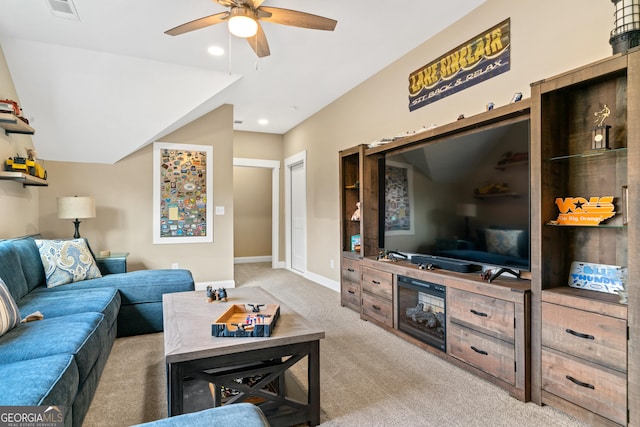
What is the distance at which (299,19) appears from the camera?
2260mm

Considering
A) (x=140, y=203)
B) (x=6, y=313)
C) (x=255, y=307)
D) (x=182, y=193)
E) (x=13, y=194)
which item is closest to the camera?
(x=6, y=313)

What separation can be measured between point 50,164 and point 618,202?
5482 millimetres

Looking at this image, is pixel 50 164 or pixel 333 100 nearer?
pixel 50 164

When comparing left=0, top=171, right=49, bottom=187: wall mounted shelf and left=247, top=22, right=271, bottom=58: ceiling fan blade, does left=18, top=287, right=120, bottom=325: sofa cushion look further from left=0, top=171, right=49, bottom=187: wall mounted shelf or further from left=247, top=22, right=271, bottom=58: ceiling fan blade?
left=247, top=22, right=271, bottom=58: ceiling fan blade

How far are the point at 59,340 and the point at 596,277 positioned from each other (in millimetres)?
2883

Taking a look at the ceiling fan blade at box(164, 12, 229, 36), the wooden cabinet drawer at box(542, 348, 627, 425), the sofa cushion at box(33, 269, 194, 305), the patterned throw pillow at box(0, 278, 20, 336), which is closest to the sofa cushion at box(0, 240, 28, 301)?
the sofa cushion at box(33, 269, 194, 305)

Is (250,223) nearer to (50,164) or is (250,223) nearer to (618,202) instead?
(50,164)

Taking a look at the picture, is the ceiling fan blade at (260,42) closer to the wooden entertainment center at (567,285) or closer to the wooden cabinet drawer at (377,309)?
the wooden entertainment center at (567,285)

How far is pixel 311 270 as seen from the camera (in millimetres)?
5594

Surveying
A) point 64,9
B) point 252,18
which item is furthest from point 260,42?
point 64,9

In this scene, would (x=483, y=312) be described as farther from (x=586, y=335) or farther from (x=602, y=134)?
(x=602, y=134)

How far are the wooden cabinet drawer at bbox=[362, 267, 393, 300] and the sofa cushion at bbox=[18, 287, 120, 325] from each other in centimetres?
220

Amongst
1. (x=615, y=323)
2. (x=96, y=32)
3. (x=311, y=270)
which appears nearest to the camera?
(x=615, y=323)

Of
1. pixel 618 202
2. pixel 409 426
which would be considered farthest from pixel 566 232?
pixel 409 426
